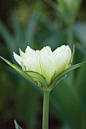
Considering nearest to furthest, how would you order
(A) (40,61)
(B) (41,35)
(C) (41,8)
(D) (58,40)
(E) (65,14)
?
(A) (40,61) → (E) (65,14) → (D) (58,40) → (B) (41,35) → (C) (41,8)

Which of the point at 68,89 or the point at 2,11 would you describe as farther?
the point at 2,11

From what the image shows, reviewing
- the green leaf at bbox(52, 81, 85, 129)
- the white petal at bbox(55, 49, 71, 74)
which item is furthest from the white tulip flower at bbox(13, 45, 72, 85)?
the green leaf at bbox(52, 81, 85, 129)

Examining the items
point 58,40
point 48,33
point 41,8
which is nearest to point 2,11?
point 41,8

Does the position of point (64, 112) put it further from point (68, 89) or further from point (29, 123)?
point (29, 123)

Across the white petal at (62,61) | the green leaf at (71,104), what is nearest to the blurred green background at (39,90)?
the green leaf at (71,104)

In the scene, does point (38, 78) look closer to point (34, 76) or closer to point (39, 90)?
point (34, 76)

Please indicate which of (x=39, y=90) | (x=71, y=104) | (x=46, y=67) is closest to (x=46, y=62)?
(x=46, y=67)

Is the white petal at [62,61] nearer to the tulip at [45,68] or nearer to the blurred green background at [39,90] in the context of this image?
the tulip at [45,68]

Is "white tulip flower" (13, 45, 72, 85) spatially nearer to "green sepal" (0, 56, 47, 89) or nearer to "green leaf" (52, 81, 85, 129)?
"green sepal" (0, 56, 47, 89)
